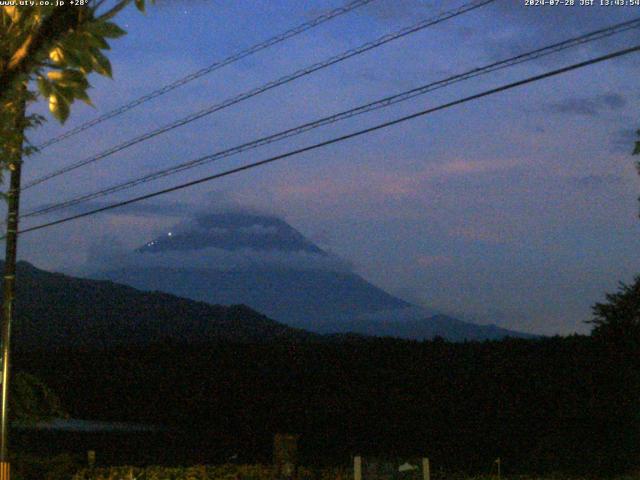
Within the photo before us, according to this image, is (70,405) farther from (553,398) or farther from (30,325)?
(30,325)

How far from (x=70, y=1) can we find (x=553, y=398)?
20.9 meters

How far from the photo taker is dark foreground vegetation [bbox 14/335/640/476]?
2294cm

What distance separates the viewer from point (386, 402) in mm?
27234

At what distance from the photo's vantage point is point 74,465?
18.6 meters

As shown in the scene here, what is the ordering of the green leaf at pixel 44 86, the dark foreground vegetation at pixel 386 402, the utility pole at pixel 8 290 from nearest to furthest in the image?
the green leaf at pixel 44 86
the utility pole at pixel 8 290
the dark foreground vegetation at pixel 386 402

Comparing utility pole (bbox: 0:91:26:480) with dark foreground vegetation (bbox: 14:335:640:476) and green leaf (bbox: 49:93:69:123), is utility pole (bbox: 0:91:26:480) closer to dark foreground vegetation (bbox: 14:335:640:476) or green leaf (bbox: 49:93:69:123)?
dark foreground vegetation (bbox: 14:335:640:476)

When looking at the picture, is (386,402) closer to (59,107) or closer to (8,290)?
(8,290)

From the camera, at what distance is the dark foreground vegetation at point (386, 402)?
2294 cm

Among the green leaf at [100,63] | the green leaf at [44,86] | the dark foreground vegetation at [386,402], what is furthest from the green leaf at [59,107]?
the dark foreground vegetation at [386,402]

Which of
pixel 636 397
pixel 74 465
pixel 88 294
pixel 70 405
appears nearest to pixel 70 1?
pixel 74 465

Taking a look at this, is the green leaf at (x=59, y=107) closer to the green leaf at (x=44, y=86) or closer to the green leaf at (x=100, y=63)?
the green leaf at (x=44, y=86)

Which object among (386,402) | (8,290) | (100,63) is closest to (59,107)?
(100,63)

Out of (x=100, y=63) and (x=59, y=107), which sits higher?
(x=100, y=63)

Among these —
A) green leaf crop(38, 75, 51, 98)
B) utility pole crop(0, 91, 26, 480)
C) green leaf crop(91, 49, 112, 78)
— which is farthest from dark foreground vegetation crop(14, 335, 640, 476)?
green leaf crop(38, 75, 51, 98)
